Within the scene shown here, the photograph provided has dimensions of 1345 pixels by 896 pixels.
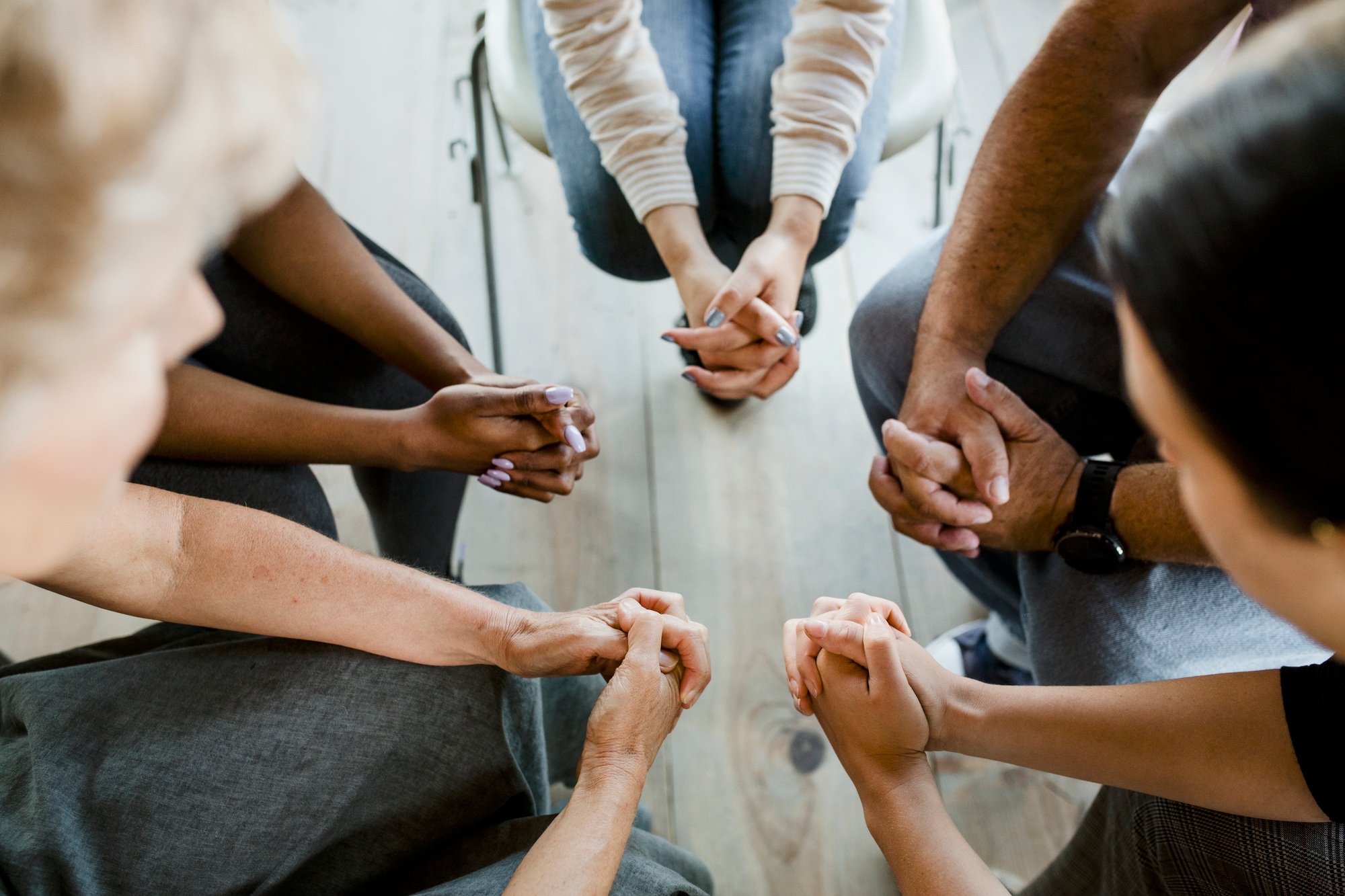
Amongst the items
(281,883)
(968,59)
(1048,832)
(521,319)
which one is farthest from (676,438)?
(968,59)

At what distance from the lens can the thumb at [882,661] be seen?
861mm

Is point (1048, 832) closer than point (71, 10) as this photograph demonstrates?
No

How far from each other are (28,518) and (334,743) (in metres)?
0.45

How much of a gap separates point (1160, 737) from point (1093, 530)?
250 millimetres

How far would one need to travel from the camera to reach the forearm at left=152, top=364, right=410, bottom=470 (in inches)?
38.0

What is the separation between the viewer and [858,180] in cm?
131

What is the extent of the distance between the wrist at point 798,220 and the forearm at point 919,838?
2.39 feet

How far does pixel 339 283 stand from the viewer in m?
1.06

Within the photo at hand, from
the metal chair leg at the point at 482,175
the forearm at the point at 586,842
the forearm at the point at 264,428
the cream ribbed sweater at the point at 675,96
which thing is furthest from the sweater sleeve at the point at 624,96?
the forearm at the point at 586,842

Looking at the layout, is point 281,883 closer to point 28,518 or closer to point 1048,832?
point 28,518

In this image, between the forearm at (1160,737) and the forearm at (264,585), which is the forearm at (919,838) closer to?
the forearm at (1160,737)

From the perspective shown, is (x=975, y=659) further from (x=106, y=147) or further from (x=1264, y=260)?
(x=106, y=147)

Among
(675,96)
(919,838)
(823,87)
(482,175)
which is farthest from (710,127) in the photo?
(919,838)

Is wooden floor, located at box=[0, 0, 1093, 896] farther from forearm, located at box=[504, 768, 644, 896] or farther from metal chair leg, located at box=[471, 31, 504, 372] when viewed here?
forearm, located at box=[504, 768, 644, 896]
